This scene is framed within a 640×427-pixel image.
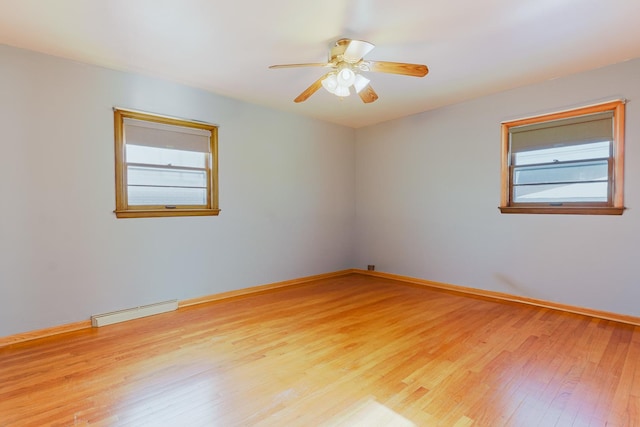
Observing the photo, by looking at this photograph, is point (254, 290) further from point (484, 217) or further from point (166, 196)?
point (484, 217)

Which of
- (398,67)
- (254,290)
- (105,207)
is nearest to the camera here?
(398,67)

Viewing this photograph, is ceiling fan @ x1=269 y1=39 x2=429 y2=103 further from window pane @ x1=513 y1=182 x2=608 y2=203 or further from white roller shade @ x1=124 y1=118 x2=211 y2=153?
window pane @ x1=513 y1=182 x2=608 y2=203

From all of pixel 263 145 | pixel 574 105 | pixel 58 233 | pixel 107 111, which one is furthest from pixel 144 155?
pixel 574 105

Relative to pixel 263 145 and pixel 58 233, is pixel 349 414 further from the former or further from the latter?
pixel 263 145

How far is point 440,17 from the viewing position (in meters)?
2.31

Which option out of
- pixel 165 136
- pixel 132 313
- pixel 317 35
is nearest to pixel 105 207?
pixel 165 136

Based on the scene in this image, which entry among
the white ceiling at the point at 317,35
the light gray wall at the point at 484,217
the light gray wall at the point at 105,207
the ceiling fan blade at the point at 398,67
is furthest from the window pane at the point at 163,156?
the light gray wall at the point at 484,217

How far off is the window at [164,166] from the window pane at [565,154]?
3691 mm

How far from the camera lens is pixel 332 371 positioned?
7.13 ft

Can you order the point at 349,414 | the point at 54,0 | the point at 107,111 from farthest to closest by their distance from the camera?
the point at 107,111
the point at 54,0
the point at 349,414

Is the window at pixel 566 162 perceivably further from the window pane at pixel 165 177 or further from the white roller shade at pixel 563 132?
the window pane at pixel 165 177

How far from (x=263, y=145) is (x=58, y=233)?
2.44 metres

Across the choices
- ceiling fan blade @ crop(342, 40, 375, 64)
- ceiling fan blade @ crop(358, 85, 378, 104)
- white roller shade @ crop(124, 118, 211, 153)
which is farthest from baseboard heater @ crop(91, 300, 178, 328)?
ceiling fan blade @ crop(342, 40, 375, 64)

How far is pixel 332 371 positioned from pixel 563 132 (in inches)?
137
